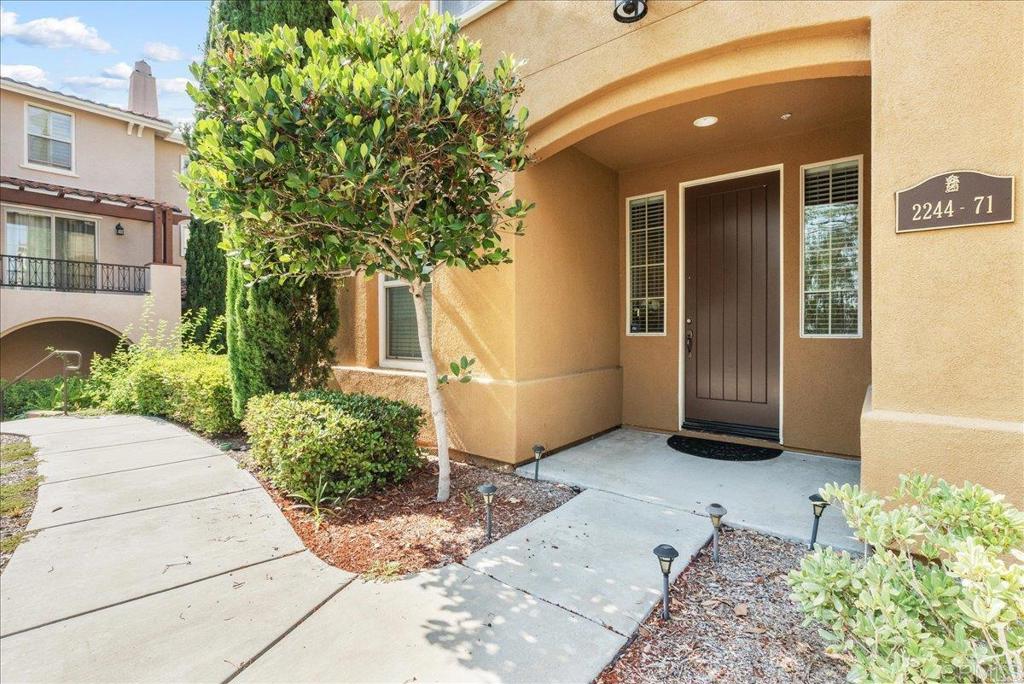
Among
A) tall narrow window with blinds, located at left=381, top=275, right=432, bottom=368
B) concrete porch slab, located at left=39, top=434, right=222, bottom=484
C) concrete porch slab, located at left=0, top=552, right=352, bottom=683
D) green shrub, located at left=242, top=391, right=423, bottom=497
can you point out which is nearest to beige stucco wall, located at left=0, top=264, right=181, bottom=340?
concrete porch slab, located at left=39, top=434, right=222, bottom=484

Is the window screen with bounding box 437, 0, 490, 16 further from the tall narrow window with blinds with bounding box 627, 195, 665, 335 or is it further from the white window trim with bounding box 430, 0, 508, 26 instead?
the tall narrow window with blinds with bounding box 627, 195, 665, 335

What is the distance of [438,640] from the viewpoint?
2.15 metres

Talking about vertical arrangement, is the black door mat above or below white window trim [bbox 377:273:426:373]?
below

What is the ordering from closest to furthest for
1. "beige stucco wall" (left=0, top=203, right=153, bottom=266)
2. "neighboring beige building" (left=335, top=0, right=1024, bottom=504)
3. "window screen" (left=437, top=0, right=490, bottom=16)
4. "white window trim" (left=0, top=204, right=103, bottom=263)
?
"neighboring beige building" (left=335, top=0, right=1024, bottom=504) → "window screen" (left=437, top=0, right=490, bottom=16) → "white window trim" (left=0, top=204, right=103, bottom=263) → "beige stucco wall" (left=0, top=203, right=153, bottom=266)

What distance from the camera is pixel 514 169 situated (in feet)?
11.9

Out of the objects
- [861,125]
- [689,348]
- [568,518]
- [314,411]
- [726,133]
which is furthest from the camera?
[689,348]

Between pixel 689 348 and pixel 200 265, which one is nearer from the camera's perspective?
pixel 689 348

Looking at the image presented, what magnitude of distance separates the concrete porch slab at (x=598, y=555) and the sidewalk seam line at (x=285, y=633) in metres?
0.72

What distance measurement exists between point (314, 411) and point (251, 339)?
5.64 ft

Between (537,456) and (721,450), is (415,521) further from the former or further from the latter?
(721,450)

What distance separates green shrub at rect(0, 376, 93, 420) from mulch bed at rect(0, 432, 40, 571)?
3170 millimetres

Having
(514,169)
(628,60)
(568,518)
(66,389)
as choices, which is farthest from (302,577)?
(66,389)

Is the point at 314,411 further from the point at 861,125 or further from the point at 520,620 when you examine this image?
the point at 861,125

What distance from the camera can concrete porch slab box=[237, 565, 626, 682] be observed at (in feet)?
6.44
